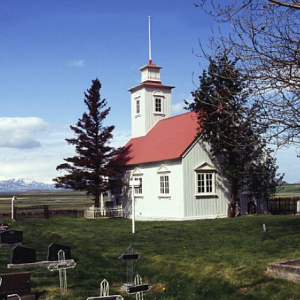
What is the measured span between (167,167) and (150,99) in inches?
322

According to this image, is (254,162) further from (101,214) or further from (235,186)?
(101,214)

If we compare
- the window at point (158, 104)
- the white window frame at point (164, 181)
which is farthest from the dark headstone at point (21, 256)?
the window at point (158, 104)

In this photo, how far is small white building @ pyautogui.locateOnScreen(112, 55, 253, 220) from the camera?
28953 millimetres

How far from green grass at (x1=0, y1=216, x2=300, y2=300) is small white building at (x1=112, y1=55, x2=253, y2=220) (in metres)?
5.34

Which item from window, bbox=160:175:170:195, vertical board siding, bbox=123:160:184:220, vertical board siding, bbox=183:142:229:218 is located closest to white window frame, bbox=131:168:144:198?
vertical board siding, bbox=123:160:184:220

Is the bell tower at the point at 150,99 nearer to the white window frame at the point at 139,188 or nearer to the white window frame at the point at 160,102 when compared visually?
the white window frame at the point at 160,102

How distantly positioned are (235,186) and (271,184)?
2335 mm

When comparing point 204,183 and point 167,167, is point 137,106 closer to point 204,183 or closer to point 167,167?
point 167,167

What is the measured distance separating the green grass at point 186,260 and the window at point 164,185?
6.43 metres

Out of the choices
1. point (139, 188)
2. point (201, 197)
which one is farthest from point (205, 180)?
point (139, 188)

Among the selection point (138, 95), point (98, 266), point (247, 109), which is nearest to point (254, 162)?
point (138, 95)

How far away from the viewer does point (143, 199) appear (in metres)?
32.9

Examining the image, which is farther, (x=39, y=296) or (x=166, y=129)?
(x=166, y=129)

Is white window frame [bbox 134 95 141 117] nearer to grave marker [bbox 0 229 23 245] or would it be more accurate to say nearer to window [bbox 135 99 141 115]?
window [bbox 135 99 141 115]
